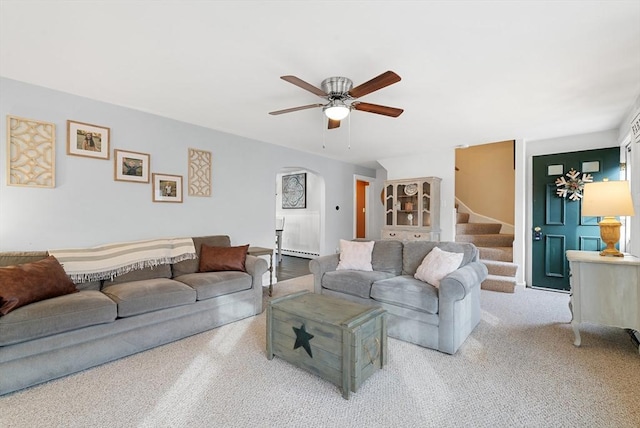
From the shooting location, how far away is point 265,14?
5.74 ft

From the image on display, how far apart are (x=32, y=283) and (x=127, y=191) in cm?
135

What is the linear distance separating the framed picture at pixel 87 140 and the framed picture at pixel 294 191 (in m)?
4.88

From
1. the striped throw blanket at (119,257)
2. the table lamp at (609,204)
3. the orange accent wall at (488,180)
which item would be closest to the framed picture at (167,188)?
the striped throw blanket at (119,257)

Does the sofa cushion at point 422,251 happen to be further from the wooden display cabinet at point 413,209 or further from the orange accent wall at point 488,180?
the orange accent wall at point 488,180

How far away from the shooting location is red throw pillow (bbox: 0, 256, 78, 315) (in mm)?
2008

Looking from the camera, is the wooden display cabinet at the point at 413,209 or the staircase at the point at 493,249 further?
the wooden display cabinet at the point at 413,209

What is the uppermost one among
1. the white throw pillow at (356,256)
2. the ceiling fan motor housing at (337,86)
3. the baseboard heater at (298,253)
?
the ceiling fan motor housing at (337,86)

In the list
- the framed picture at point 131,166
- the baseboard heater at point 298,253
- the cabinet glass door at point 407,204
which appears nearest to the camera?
the framed picture at point 131,166

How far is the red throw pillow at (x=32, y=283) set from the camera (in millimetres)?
2008

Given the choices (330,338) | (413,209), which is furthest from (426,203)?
(330,338)

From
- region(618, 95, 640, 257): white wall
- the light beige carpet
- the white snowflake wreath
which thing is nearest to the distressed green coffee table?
the light beige carpet

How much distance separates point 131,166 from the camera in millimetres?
3309

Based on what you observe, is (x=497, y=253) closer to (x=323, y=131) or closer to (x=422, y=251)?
(x=422, y=251)

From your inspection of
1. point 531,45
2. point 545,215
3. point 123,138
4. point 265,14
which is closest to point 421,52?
point 531,45
